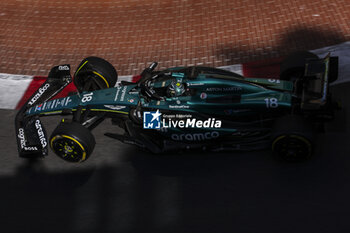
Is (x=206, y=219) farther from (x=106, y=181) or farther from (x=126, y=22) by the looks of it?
(x=126, y=22)

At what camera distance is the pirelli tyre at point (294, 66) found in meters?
6.83

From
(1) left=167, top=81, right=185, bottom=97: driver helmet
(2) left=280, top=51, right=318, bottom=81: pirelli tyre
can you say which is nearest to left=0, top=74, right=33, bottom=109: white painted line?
(1) left=167, top=81, right=185, bottom=97: driver helmet

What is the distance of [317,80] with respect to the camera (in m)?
6.46

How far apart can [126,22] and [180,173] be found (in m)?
5.78

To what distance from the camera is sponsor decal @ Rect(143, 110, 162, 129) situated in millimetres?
6227

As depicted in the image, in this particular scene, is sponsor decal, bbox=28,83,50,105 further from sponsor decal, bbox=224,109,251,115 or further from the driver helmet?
sponsor decal, bbox=224,109,251,115

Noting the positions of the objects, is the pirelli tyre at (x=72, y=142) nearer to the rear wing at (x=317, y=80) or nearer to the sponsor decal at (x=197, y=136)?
the sponsor decal at (x=197, y=136)

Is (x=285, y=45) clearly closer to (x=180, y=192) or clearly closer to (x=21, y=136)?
(x=180, y=192)

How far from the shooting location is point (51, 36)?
1065cm

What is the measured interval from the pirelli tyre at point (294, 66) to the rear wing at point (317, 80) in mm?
232

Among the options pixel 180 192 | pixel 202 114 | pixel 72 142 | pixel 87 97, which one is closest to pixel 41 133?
pixel 72 142

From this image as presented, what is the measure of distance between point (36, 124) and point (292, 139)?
3651 millimetres

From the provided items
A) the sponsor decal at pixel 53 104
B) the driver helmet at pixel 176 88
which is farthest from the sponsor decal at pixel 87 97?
the driver helmet at pixel 176 88

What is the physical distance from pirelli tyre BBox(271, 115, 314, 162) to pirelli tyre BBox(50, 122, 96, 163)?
2509 millimetres
